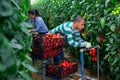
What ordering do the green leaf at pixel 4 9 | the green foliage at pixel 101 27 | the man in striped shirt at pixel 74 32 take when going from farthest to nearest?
the man in striped shirt at pixel 74 32
the green foliage at pixel 101 27
the green leaf at pixel 4 9

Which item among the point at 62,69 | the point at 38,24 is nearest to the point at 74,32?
the point at 62,69

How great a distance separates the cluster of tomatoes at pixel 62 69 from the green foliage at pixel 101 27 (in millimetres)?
592

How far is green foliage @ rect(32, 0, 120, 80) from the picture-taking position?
445cm

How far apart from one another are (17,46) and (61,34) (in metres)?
3.41

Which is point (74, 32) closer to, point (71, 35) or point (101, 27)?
point (71, 35)

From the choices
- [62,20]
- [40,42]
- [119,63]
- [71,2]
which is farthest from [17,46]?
[62,20]

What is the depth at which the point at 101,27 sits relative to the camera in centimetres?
520

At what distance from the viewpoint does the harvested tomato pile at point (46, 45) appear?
4.58 m

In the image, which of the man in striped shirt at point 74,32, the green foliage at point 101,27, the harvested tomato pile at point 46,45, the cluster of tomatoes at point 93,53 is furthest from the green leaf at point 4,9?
the cluster of tomatoes at point 93,53

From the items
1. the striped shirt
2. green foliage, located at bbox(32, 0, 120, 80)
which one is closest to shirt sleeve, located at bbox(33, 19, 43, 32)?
green foliage, located at bbox(32, 0, 120, 80)

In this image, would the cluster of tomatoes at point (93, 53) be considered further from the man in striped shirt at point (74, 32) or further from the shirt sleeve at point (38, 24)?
the shirt sleeve at point (38, 24)

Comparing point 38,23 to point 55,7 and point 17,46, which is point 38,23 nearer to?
point 55,7

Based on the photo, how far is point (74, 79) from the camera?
5.59 meters

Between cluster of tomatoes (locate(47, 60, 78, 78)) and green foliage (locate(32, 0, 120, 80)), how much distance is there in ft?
1.94
